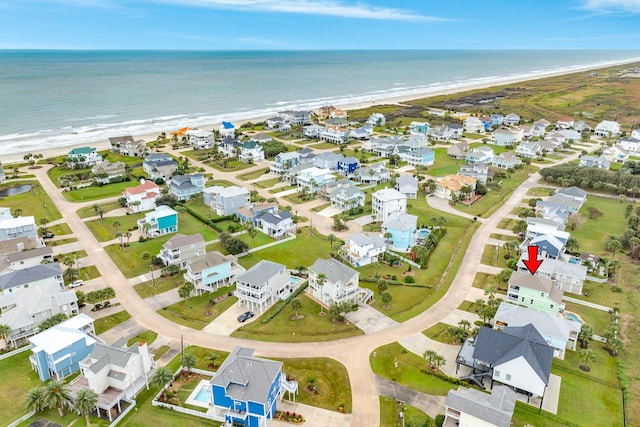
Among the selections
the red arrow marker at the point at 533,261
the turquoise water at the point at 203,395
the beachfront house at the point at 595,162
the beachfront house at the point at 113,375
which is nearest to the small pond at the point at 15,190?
the beachfront house at the point at 113,375

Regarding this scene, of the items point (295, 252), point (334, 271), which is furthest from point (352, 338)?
point (295, 252)

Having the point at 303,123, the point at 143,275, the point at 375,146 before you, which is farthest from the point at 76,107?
the point at 143,275

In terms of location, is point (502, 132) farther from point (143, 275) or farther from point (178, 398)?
point (178, 398)

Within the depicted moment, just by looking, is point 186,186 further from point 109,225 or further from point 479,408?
point 479,408

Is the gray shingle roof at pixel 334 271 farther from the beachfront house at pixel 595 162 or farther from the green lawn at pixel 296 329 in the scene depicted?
the beachfront house at pixel 595 162

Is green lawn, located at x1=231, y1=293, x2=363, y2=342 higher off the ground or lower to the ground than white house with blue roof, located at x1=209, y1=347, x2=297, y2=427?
lower

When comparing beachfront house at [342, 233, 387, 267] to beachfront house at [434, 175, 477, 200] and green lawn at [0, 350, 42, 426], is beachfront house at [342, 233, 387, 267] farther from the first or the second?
green lawn at [0, 350, 42, 426]

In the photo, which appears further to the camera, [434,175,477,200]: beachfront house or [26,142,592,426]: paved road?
[434,175,477,200]: beachfront house

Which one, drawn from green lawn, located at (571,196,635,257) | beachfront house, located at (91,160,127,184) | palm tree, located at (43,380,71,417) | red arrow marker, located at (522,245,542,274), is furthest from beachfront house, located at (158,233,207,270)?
green lawn, located at (571,196,635,257)
